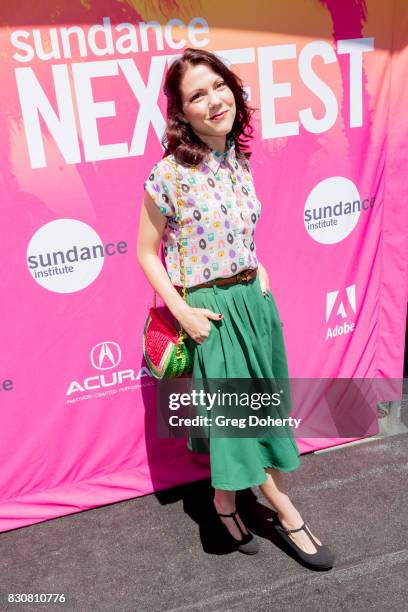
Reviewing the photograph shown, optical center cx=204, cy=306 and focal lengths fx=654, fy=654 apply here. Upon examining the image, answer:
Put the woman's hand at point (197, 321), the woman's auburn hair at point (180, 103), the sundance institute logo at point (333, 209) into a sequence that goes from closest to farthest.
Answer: the woman's auburn hair at point (180, 103)
the woman's hand at point (197, 321)
the sundance institute logo at point (333, 209)

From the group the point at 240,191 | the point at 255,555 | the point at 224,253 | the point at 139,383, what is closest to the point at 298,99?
the point at 240,191

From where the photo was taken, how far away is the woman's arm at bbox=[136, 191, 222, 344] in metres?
2.20

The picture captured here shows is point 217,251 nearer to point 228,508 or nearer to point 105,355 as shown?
point 105,355

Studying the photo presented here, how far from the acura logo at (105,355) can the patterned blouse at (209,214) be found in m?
0.61

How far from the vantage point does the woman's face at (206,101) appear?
6.90 ft

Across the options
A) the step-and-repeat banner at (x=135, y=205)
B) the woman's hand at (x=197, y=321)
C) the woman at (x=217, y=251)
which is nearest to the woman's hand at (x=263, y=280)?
the woman at (x=217, y=251)

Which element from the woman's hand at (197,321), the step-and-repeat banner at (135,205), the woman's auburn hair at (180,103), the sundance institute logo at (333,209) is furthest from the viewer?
the sundance institute logo at (333,209)

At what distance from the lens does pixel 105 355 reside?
2787mm

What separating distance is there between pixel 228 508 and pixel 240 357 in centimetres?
70

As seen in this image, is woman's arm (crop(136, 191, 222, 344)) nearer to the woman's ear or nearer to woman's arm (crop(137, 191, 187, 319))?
woman's arm (crop(137, 191, 187, 319))

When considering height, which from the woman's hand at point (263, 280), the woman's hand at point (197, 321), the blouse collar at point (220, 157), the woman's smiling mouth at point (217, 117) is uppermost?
the woman's smiling mouth at point (217, 117)

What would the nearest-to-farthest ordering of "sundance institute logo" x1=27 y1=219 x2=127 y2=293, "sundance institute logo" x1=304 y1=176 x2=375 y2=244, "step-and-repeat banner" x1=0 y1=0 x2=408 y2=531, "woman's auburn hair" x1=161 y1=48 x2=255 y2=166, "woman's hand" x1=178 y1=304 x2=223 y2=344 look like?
"woman's auburn hair" x1=161 y1=48 x2=255 y2=166 → "woman's hand" x1=178 y1=304 x2=223 y2=344 → "step-and-repeat banner" x1=0 y1=0 x2=408 y2=531 → "sundance institute logo" x1=27 y1=219 x2=127 y2=293 → "sundance institute logo" x1=304 y1=176 x2=375 y2=244

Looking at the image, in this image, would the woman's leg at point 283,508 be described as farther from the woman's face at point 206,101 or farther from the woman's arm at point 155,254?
the woman's face at point 206,101

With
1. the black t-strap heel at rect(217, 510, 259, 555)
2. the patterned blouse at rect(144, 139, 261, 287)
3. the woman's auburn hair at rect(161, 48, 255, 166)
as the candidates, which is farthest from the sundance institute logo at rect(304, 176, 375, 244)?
the black t-strap heel at rect(217, 510, 259, 555)
